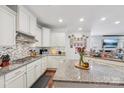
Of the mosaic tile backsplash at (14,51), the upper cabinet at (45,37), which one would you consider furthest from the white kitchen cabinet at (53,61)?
the mosaic tile backsplash at (14,51)

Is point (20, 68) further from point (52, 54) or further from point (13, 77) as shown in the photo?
point (52, 54)

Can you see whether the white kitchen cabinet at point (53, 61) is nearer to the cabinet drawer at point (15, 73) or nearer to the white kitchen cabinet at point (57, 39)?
the white kitchen cabinet at point (57, 39)

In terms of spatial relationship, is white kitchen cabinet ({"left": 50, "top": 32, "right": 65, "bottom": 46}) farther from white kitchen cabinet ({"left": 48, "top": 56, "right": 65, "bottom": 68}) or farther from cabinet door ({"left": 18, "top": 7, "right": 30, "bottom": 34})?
cabinet door ({"left": 18, "top": 7, "right": 30, "bottom": 34})

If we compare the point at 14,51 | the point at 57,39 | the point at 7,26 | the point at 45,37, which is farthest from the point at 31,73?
the point at 57,39

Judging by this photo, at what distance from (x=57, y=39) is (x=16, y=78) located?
4.06 meters

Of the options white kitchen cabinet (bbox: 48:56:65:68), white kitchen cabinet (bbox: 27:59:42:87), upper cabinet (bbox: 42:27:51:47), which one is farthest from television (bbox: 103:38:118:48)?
white kitchen cabinet (bbox: 27:59:42:87)

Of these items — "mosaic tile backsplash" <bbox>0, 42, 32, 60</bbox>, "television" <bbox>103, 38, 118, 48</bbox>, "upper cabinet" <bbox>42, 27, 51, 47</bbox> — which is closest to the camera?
"mosaic tile backsplash" <bbox>0, 42, 32, 60</bbox>

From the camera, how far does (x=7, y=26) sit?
254 cm

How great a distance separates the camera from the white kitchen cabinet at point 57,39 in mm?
6236

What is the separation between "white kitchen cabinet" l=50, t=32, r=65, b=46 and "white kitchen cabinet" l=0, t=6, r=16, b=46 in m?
3.51

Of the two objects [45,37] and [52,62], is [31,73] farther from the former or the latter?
[45,37]

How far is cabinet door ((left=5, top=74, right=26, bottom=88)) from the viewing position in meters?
2.09

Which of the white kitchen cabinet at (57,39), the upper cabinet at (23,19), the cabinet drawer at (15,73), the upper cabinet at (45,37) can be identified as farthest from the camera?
the white kitchen cabinet at (57,39)
